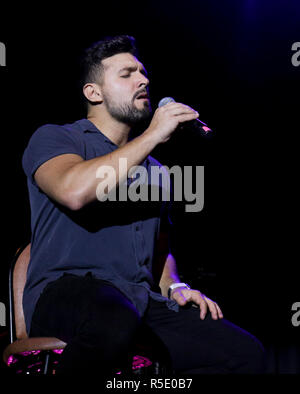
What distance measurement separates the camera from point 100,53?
2102 millimetres

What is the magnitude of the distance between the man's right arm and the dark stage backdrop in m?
1.70

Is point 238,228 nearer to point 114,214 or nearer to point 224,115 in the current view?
point 224,115

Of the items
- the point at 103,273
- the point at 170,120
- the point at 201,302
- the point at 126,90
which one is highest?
the point at 126,90

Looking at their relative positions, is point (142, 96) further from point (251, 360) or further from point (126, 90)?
point (251, 360)

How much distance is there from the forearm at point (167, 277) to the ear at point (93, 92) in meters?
0.91

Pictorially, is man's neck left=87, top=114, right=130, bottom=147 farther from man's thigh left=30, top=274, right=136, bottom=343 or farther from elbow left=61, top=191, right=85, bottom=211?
man's thigh left=30, top=274, right=136, bottom=343

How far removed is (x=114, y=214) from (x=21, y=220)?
1.68 meters

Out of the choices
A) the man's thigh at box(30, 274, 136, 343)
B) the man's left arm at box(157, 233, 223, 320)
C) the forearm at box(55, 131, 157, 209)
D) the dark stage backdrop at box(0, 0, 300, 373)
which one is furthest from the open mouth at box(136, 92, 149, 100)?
the dark stage backdrop at box(0, 0, 300, 373)

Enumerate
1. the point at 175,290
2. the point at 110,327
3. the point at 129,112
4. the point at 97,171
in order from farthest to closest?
the point at 129,112 → the point at 175,290 → the point at 97,171 → the point at 110,327

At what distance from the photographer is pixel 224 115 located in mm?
4172

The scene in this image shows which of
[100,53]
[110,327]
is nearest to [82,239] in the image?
[110,327]

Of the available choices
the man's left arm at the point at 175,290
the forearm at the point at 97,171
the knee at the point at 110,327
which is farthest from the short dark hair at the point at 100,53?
the knee at the point at 110,327

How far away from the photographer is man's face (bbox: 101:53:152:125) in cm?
192

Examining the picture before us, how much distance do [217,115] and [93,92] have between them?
2356 mm
